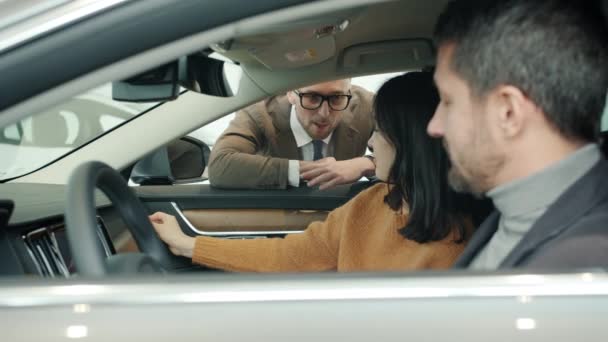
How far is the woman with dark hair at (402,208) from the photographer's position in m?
2.16

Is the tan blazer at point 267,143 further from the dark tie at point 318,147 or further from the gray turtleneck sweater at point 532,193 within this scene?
the gray turtleneck sweater at point 532,193

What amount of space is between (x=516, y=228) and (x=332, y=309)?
1.70 feet

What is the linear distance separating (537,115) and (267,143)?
2.09 metres

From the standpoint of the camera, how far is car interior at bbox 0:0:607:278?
5.16 feet

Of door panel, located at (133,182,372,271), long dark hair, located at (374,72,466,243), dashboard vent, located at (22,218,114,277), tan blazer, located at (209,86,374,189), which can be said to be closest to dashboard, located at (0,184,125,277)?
dashboard vent, located at (22,218,114,277)

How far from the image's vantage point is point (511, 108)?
4.60 feet

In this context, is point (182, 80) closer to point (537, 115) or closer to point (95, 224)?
point (95, 224)

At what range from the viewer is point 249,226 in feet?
9.76

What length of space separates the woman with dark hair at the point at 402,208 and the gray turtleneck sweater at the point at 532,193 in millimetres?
639

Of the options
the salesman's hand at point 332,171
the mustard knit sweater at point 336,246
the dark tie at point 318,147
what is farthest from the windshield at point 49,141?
the dark tie at point 318,147

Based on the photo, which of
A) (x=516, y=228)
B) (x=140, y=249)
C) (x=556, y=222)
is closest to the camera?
(x=556, y=222)

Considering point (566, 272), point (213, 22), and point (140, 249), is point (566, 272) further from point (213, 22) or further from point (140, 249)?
point (140, 249)

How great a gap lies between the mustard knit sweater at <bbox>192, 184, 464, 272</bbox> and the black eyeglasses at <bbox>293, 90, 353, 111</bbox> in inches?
37.0

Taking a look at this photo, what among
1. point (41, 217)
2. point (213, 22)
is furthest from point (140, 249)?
point (213, 22)
